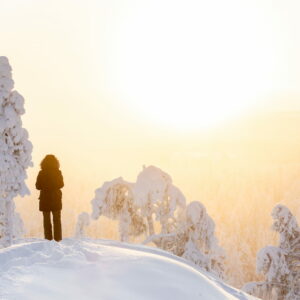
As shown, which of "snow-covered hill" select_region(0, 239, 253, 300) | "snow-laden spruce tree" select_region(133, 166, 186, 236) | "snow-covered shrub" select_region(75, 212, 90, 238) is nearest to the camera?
"snow-covered hill" select_region(0, 239, 253, 300)

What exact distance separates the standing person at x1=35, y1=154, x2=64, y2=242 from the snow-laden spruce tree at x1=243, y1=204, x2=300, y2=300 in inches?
449

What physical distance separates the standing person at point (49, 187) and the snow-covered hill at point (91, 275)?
252 cm

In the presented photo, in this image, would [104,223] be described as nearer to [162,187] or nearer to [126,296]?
[162,187]

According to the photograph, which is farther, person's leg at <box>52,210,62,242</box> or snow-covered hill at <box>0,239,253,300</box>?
person's leg at <box>52,210,62,242</box>

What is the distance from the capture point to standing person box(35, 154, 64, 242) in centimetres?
1281

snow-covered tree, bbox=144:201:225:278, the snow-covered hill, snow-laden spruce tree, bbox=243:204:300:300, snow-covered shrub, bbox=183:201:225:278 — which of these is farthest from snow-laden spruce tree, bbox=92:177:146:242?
the snow-covered hill

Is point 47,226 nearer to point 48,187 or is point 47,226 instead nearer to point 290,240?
point 48,187

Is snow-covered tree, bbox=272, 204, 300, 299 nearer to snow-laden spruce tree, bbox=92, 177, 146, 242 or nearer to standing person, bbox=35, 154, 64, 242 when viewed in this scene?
snow-laden spruce tree, bbox=92, 177, 146, 242

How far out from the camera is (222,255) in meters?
21.0

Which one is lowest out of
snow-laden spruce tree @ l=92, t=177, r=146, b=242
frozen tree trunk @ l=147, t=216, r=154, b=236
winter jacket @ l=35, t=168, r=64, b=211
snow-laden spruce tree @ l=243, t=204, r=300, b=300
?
snow-laden spruce tree @ l=243, t=204, r=300, b=300

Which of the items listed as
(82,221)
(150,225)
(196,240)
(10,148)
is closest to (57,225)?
(10,148)

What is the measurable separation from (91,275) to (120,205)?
13.8 m

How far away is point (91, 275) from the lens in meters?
8.38

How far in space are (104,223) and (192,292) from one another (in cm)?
12238
